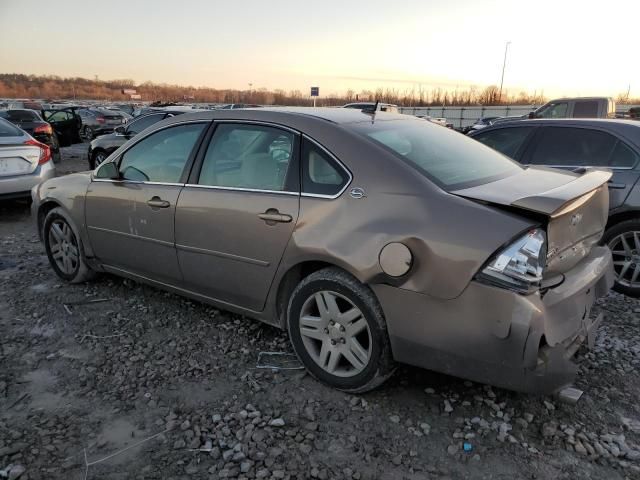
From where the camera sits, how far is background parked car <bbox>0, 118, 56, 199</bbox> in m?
6.88

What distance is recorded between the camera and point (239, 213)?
3.09 meters

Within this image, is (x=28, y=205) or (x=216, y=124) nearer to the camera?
(x=216, y=124)

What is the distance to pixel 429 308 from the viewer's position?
2387mm

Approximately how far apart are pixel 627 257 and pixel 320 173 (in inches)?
123

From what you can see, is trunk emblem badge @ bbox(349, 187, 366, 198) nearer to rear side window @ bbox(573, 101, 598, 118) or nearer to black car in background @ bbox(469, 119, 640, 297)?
black car in background @ bbox(469, 119, 640, 297)

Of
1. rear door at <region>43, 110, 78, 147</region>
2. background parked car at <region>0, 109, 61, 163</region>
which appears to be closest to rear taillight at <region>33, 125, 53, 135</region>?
background parked car at <region>0, 109, 61, 163</region>

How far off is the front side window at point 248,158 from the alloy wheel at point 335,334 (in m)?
0.75

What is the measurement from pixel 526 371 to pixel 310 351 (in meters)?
1.22

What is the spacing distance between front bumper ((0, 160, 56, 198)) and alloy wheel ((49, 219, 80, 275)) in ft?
9.66

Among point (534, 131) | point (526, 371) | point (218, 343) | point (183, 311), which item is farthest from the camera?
point (534, 131)

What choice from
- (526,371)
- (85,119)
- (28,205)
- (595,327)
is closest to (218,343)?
(526,371)

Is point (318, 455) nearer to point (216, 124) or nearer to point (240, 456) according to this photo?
point (240, 456)

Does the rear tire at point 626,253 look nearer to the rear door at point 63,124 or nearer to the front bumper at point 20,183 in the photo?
the front bumper at point 20,183

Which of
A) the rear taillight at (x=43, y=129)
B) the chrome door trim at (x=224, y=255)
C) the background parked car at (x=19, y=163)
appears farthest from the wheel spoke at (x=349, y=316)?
the rear taillight at (x=43, y=129)
